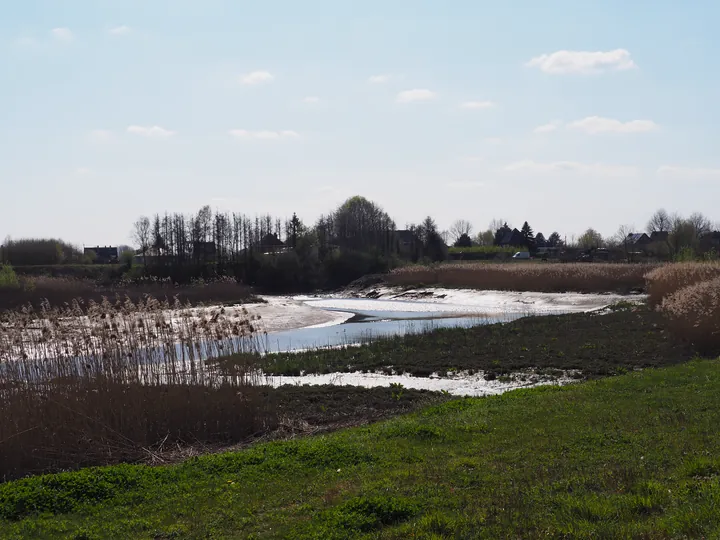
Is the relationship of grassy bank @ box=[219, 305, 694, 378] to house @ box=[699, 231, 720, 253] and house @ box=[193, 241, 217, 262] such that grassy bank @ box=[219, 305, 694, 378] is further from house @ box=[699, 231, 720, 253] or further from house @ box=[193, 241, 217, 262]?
house @ box=[193, 241, 217, 262]

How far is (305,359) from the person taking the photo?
76.0 ft

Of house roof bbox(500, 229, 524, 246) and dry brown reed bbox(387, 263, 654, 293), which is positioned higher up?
house roof bbox(500, 229, 524, 246)

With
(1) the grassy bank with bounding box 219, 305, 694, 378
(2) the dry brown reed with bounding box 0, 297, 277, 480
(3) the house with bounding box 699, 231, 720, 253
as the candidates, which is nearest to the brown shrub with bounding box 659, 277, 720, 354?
(1) the grassy bank with bounding box 219, 305, 694, 378

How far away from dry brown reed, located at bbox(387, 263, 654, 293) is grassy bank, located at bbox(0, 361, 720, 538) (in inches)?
1730

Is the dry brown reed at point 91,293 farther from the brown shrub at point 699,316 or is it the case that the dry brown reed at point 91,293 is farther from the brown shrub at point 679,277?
the brown shrub at point 679,277

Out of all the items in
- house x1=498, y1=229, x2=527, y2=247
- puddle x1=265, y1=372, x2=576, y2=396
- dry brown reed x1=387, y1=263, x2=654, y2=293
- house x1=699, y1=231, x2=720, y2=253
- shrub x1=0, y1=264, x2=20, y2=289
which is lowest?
puddle x1=265, y1=372, x2=576, y2=396

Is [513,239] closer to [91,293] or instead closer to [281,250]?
[281,250]

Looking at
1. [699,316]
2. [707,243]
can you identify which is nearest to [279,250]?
[707,243]

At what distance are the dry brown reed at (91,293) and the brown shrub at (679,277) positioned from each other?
2097 cm

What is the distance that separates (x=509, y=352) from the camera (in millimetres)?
23219

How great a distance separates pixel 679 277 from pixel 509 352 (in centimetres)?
1295

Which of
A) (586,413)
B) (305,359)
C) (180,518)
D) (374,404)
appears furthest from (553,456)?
(305,359)

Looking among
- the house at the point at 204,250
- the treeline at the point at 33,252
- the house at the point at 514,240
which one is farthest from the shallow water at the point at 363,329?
the house at the point at 514,240

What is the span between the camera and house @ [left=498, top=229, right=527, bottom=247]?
138500 mm
